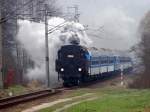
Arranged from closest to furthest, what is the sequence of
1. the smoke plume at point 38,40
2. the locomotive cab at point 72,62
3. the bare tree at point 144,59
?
the bare tree at point 144,59, the locomotive cab at point 72,62, the smoke plume at point 38,40

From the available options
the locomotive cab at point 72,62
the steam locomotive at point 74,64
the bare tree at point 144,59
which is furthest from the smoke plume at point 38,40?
the bare tree at point 144,59

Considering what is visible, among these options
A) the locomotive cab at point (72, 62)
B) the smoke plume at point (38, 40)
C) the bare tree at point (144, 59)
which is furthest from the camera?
the smoke plume at point (38, 40)

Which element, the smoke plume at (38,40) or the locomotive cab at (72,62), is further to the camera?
the smoke plume at (38,40)

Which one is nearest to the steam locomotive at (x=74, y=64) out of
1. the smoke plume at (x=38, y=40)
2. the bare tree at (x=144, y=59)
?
the bare tree at (x=144, y=59)

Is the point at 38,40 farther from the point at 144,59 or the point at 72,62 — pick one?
the point at 144,59

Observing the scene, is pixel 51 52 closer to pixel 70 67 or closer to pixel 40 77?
pixel 40 77

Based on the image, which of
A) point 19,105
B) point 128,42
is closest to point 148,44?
point 19,105

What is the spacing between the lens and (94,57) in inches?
1618

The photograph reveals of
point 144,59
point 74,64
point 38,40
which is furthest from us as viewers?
point 38,40

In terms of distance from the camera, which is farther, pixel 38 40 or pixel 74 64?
pixel 38 40

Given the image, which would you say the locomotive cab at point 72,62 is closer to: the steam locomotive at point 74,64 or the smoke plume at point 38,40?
the steam locomotive at point 74,64

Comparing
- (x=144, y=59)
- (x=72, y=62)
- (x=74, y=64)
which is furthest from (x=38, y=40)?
(x=144, y=59)

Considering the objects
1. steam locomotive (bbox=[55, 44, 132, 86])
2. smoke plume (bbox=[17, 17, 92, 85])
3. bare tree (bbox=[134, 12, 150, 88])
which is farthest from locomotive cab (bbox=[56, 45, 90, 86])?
smoke plume (bbox=[17, 17, 92, 85])

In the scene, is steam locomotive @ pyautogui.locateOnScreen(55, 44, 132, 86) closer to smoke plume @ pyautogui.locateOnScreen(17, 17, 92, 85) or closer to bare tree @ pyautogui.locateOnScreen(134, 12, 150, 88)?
bare tree @ pyautogui.locateOnScreen(134, 12, 150, 88)
